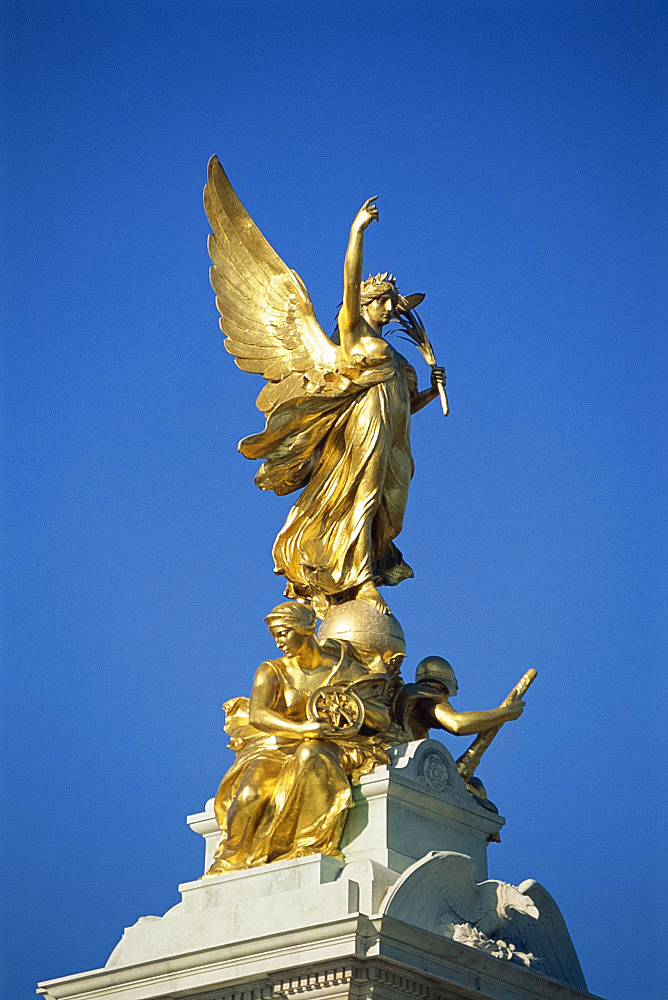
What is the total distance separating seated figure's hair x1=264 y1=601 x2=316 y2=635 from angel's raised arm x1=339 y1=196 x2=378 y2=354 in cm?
252

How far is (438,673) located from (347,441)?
85.2 inches

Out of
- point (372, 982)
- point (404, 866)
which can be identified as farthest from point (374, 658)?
point (372, 982)

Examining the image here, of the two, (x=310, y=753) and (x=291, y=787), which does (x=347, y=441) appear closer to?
(x=310, y=753)

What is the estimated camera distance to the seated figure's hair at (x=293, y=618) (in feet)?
52.5

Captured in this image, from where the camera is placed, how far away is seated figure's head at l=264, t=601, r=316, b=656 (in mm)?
15969

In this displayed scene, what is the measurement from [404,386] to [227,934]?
503cm

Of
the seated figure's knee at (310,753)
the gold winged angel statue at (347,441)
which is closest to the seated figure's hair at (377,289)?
the gold winged angel statue at (347,441)

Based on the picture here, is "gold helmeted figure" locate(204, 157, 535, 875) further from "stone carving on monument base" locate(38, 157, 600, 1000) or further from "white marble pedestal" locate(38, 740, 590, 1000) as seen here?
"white marble pedestal" locate(38, 740, 590, 1000)

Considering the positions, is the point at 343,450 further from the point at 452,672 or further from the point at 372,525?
the point at 452,672

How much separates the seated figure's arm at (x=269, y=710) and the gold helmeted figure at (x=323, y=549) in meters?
0.01

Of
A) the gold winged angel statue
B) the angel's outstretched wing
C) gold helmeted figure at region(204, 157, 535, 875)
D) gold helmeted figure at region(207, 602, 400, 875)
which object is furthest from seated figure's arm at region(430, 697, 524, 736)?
the angel's outstretched wing

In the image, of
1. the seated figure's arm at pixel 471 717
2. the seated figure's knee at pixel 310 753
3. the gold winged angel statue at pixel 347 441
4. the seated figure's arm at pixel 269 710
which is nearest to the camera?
the seated figure's knee at pixel 310 753

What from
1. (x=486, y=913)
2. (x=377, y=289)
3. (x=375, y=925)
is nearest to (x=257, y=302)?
(x=377, y=289)

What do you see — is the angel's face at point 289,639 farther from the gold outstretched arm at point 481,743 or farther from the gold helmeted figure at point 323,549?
the gold outstretched arm at point 481,743
